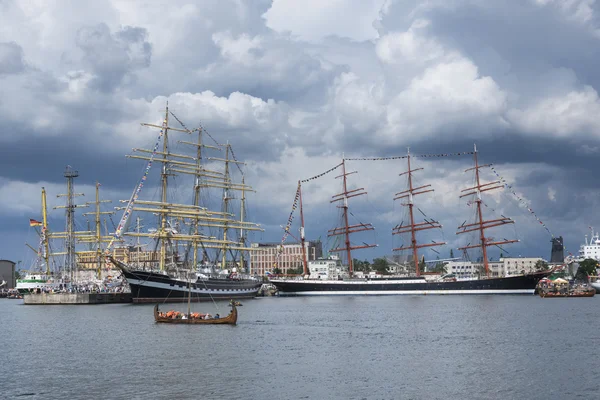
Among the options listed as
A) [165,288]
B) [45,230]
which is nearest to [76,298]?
[165,288]

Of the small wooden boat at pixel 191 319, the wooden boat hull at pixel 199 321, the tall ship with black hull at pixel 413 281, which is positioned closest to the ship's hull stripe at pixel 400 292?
the tall ship with black hull at pixel 413 281

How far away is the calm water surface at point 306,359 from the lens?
40406 mm

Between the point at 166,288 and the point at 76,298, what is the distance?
17.4 metres

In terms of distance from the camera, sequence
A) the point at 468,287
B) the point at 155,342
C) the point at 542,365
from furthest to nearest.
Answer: the point at 468,287 < the point at 155,342 < the point at 542,365

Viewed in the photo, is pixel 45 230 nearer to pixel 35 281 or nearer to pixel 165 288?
pixel 35 281

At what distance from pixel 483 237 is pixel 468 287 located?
609 inches

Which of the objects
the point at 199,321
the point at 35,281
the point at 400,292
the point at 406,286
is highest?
the point at 35,281

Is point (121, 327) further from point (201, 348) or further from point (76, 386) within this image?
point (76, 386)

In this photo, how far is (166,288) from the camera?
126062 millimetres

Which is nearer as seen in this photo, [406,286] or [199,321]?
[199,321]

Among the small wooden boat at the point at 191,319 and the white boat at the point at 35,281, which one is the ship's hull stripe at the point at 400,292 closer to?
the white boat at the point at 35,281

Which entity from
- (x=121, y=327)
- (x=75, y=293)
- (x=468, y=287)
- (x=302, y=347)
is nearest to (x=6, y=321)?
(x=121, y=327)

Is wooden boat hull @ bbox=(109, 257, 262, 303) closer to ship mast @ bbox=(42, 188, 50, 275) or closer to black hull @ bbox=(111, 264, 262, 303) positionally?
black hull @ bbox=(111, 264, 262, 303)

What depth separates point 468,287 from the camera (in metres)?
165
